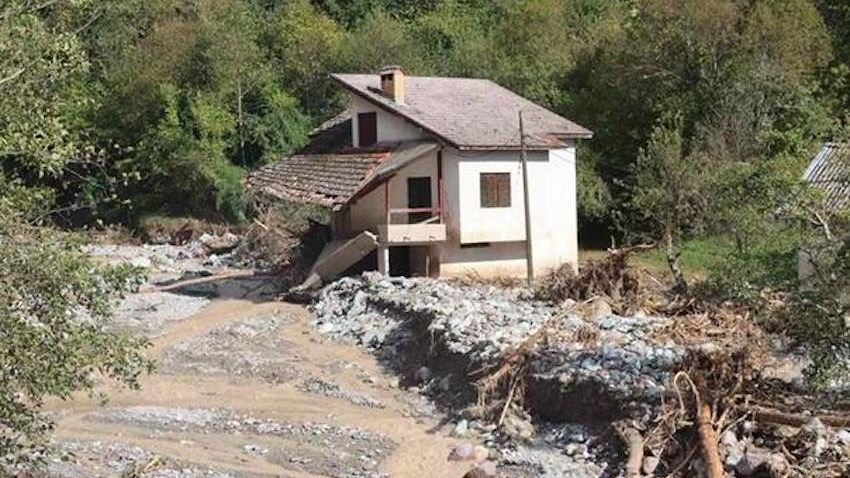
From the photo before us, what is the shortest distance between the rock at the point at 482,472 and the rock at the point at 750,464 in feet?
11.8

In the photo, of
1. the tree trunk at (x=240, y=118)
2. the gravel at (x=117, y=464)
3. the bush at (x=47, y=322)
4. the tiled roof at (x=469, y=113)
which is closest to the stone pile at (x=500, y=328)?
the tiled roof at (x=469, y=113)

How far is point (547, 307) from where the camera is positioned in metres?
23.6

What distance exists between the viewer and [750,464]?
44.1ft

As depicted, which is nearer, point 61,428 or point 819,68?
point 61,428

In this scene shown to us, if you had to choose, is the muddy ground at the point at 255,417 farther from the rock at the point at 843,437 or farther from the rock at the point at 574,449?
the rock at the point at 843,437

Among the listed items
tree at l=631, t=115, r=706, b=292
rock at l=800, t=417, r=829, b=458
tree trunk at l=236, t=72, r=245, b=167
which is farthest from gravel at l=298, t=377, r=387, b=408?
tree trunk at l=236, t=72, r=245, b=167

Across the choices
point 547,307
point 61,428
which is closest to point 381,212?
point 547,307

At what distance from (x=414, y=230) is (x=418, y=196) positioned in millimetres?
2220

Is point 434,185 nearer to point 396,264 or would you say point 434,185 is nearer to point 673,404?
point 396,264

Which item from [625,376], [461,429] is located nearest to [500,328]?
[461,429]

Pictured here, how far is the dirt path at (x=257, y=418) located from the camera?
611 inches

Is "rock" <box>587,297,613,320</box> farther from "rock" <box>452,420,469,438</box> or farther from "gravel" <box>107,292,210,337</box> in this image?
"gravel" <box>107,292,210,337</box>

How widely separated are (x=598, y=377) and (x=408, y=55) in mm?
35004

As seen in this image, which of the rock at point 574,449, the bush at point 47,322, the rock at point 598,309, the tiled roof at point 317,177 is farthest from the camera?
the tiled roof at point 317,177
